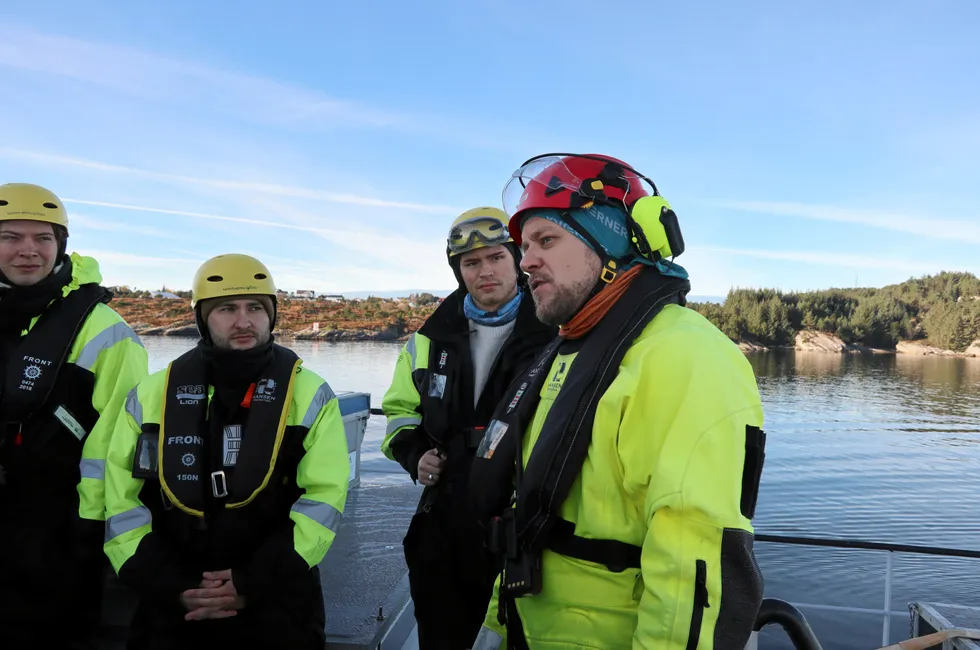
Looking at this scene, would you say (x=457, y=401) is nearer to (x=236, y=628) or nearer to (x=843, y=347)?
(x=236, y=628)

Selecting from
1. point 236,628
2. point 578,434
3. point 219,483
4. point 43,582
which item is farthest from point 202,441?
point 578,434

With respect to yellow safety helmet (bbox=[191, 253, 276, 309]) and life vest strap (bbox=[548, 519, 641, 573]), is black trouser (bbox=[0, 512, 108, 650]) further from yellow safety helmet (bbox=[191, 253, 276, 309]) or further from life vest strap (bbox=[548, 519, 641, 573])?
Answer: life vest strap (bbox=[548, 519, 641, 573])

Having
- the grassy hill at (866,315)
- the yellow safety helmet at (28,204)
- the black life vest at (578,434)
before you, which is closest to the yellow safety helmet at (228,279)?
the yellow safety helmet at (28,204)

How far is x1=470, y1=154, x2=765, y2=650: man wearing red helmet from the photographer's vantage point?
975 mm

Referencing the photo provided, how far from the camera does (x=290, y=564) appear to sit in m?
1.89

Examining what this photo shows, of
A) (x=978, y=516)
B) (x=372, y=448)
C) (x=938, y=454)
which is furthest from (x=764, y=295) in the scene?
(x=372, y=448)

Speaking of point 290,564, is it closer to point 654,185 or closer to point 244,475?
point 244,475

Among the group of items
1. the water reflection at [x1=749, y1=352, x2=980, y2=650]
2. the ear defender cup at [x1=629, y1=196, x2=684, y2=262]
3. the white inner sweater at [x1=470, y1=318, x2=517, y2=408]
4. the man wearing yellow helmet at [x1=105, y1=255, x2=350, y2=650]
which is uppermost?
the ear defender cup at [x1=629, y1=196, x2=684, y2=262]

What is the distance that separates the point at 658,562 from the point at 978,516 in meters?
19.9

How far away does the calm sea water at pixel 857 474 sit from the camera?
10.5 metres

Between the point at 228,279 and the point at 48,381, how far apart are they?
32.5 inches

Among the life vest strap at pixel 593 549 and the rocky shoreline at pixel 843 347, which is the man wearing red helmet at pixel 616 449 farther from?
the rocky shoreline at pixel 843 347

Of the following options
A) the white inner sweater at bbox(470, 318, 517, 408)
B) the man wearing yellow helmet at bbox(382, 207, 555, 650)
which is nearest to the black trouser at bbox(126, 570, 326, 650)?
the man wearing yellow helmet at bbox(382, 207, 555, 650)

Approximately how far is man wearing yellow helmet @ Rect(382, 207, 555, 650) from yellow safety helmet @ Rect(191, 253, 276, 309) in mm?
628
